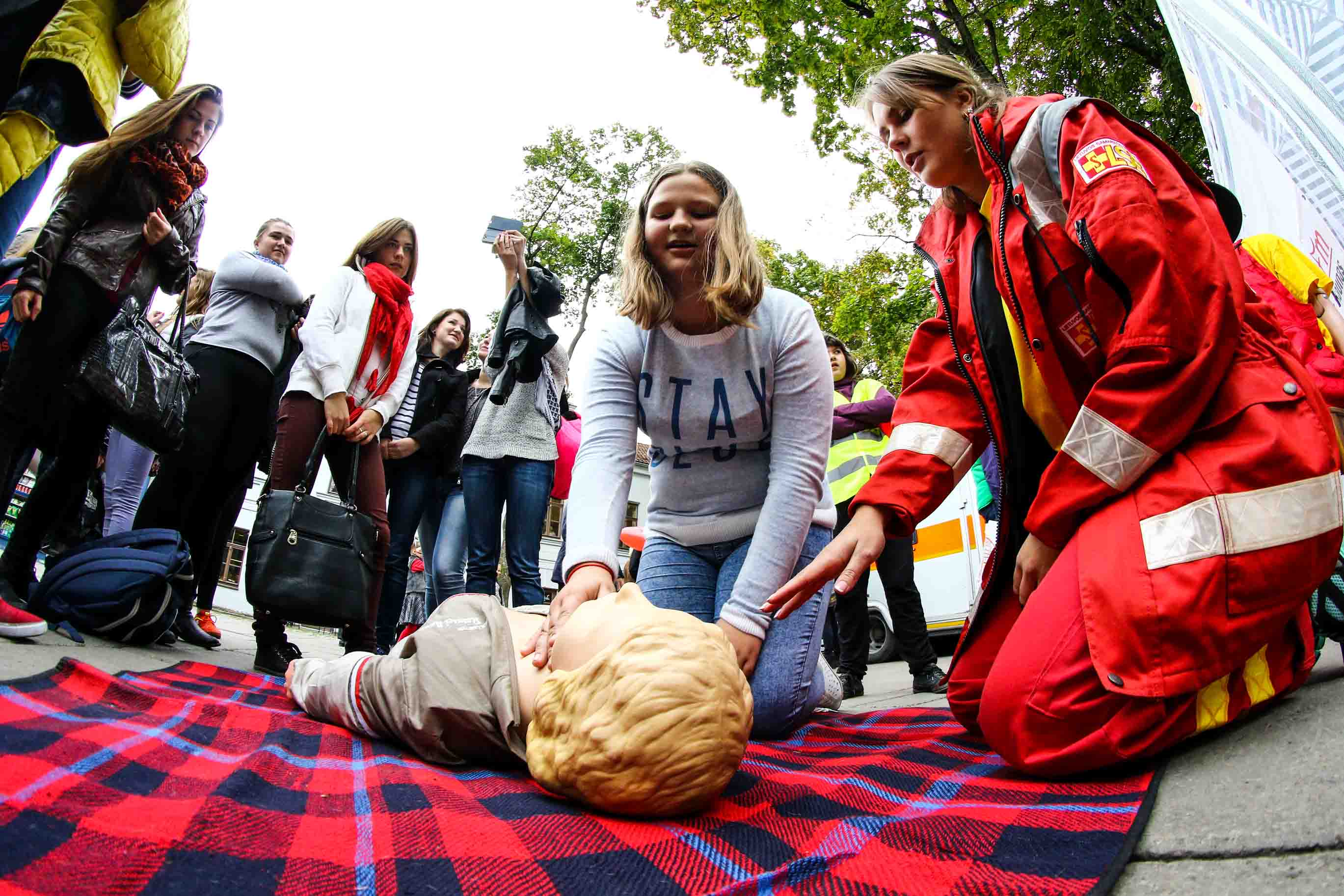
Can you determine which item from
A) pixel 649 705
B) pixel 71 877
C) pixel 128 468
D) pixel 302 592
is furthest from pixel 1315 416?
pixel 128 468

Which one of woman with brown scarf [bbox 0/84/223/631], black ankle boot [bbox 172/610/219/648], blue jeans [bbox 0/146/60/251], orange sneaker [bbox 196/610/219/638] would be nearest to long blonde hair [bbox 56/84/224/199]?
woman with brown scarf [bbox 0/84/223/631]

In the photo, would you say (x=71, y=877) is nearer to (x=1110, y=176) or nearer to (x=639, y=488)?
(x=1110, y=176)

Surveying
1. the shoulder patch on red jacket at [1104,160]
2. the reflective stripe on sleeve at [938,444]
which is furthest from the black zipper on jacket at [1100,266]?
the reflective stripe on sleeve at [938,444]

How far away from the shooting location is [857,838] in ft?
4.38

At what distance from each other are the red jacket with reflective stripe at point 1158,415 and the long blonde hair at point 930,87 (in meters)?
0.33

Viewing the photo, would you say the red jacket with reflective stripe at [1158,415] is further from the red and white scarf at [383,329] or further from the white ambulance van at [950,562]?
the white ambulance van at [950,562]

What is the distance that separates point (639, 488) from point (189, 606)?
25440mm

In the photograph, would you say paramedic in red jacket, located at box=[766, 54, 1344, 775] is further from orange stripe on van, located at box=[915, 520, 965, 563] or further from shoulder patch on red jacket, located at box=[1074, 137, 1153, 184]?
orange stripe on van, located at box=[915, 520, 965, 563]

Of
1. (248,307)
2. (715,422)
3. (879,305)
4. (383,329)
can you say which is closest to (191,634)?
(248,307)

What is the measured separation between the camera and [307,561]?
3.15 metres

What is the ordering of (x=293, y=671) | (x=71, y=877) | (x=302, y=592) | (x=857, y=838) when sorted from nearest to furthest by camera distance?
(x=71, y=877) → (x=857, y=838) → (x=293, y=671) → (x=302, y=592)

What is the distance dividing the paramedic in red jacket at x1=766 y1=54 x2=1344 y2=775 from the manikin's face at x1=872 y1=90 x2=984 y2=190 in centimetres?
15

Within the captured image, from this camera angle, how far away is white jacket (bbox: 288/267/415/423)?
144 inches

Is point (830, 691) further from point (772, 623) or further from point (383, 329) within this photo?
point (383, 329)
